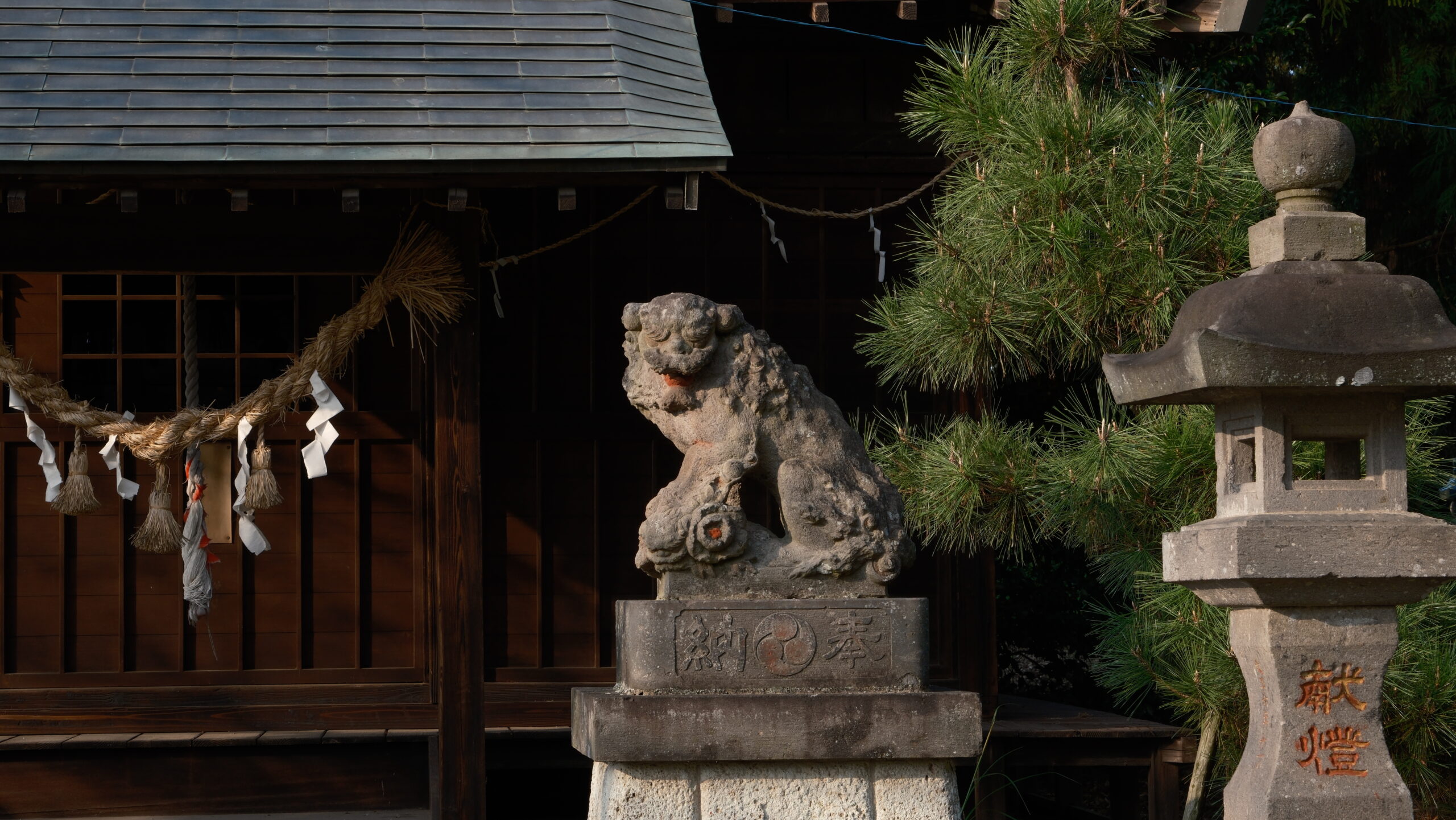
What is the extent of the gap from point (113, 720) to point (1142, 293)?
17.2ft

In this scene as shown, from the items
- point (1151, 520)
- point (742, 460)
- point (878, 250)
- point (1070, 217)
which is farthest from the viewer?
point (878, 250)

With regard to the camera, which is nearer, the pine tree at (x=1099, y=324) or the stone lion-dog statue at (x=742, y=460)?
the stone lion-dog statue at (x=742, y=460)

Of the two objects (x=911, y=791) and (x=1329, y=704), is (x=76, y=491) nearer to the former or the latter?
(x=911, y=791)

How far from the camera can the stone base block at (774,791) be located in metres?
5.00

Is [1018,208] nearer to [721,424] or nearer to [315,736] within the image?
[721,424]

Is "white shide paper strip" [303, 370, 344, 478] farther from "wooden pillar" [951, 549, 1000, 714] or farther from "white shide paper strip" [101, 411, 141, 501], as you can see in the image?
"wooden pillar" [951, 549, 1000, 714]

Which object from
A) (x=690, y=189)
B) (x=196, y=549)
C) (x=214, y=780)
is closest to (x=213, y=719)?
(x=214, y=780)

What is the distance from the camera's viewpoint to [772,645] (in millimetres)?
5098

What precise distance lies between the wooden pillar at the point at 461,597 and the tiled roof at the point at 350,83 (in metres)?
1.00

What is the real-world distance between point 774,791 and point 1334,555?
1.90m

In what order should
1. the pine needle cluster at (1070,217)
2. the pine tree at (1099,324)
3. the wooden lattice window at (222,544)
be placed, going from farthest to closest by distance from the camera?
1. the wooden lattice window at (222,544)
2. the pine needle cluster at (1070,217)
3. the pine tree at (1099,324)

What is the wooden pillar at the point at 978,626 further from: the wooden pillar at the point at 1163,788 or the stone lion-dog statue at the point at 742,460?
the stone lion-dog statue at the point at 742,460

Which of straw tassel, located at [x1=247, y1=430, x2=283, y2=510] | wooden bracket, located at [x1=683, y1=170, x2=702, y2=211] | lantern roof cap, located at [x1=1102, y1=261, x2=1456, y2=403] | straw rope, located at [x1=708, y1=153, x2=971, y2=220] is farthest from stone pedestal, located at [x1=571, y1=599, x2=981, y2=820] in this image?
straw rope, located at [x1=708, y1=153, x2=971, y2=220]

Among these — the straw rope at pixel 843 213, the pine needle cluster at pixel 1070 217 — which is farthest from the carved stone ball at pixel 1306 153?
the straw rope at pixel 843 213
